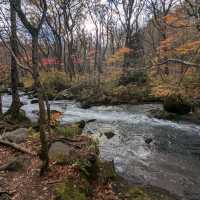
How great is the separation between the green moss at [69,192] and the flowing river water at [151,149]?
7.05ft

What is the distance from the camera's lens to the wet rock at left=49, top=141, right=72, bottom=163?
6164 millimetres

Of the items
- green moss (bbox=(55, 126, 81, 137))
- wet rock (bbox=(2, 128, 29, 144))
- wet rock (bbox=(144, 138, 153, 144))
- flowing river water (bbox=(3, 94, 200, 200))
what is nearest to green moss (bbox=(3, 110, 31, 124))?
flowing river water (bbox=(3, 94, 200, 200))

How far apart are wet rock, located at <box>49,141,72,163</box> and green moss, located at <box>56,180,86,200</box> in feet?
2.92

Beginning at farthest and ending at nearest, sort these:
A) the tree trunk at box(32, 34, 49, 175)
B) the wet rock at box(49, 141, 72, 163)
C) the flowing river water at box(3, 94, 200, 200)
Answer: the flowing river water at box(3, 94, 200, 200), the wet rock at box(49, 141, 72, 163), the tree trunk at box(32, 34, 49, 175)

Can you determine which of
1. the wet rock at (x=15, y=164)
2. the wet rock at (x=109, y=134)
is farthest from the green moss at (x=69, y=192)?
the wet rock at (x=109, y=134)

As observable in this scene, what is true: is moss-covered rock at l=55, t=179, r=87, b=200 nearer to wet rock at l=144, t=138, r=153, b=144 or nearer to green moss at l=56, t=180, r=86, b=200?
green moss at l=56, t=180, r=86, b=200

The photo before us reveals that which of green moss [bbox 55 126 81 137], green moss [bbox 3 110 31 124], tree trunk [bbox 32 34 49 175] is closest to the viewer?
tree trunk [bbox 32 34 49 175]

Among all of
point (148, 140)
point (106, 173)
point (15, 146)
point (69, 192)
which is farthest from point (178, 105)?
point (69, 192)

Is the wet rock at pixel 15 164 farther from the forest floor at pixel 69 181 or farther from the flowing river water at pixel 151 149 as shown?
the flowing river water at pixel 151 149

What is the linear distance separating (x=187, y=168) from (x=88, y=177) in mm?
3504

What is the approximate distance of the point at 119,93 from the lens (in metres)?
19.5

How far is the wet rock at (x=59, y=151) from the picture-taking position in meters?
6.16

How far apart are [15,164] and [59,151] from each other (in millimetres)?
1143

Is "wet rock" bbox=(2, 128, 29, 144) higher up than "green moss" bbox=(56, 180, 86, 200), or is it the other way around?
"wet rock" bbox=(2, 128, 29, 144)
